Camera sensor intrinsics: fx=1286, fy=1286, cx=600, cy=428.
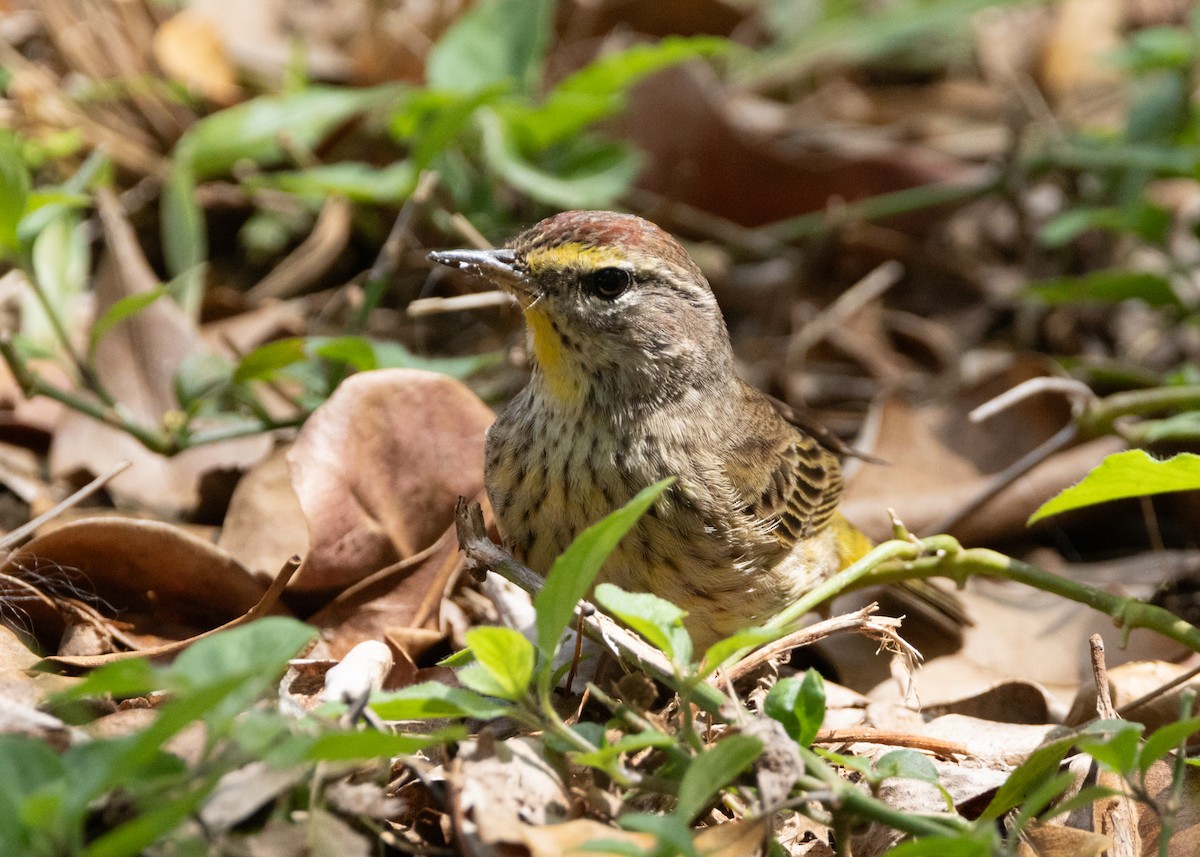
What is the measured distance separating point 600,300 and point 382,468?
78 cm

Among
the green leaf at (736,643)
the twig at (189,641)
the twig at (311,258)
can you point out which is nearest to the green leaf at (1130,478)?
the green leaf at (736,643)

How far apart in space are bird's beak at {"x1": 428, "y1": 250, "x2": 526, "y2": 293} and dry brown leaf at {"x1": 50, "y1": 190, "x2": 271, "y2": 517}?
1.07 metres

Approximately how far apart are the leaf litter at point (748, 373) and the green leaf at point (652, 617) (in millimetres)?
279

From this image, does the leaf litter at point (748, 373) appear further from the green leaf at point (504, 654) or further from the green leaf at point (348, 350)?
the green leaf at point (504, 654)

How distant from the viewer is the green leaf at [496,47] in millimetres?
5043

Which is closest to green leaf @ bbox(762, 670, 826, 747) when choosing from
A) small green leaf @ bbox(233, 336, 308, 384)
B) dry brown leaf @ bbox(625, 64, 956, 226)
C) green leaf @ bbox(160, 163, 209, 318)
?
small green leaf @ bbox(233, 336, 308, 384)

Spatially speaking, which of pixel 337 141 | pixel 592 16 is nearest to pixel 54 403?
pixel 337 141

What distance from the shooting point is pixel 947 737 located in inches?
129

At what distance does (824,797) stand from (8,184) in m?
2.56

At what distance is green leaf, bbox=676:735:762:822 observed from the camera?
2.17 m

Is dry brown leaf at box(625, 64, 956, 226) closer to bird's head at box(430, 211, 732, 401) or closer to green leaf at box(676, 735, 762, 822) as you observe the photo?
bird's head at box(430, 211, 732, 401)

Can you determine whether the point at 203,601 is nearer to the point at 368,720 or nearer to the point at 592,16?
the point at 368,720

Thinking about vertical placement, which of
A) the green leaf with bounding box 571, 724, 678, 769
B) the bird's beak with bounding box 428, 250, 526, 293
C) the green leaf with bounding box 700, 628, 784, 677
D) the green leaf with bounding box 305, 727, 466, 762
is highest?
the bird's beak with bounding box 428, 250, 526, 293

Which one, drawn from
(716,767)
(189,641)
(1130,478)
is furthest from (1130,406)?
(189,641)
